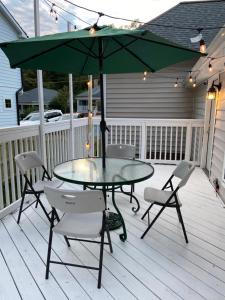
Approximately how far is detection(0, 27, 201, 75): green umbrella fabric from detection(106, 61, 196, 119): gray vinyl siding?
13.5 feet

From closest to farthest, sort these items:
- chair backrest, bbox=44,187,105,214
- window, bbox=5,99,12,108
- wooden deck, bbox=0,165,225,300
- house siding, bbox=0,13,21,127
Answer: chair backrest, bbox=44,187,105,214
wooden deck, bbox=0,165,225,300
house siding, bbox=0,13,21,127
window, bbox=5,99,12,108

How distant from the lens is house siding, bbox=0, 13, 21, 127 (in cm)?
416

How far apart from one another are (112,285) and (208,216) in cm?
173

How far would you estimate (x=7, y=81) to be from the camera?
4949 mm

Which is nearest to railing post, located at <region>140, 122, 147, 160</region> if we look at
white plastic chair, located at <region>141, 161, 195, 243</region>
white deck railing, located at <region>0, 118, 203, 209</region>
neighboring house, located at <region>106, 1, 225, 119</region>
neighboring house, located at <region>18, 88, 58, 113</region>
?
white deck railing, located at <region>0, 118, 203, 209</region>

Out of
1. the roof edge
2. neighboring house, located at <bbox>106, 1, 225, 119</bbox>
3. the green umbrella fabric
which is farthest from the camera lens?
neighboring house, located at <bbox>106, 1, 225, 119</bbox>

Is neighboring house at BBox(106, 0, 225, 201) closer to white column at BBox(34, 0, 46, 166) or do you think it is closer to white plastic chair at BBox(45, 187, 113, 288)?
white column at BBox(34, 0, 46, 166)

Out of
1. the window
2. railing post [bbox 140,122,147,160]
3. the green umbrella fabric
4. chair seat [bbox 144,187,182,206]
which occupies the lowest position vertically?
chair seat [bbox 144,187,182,206]

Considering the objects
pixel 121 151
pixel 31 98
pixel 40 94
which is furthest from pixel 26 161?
pixel 31 98

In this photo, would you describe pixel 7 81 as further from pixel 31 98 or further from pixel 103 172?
pixel 31 98

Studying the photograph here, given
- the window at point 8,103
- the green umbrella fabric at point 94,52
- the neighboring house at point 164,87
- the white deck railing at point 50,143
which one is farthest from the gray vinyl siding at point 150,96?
the green umbrella fabric at point 94,52

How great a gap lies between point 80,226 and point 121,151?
6.20 feet

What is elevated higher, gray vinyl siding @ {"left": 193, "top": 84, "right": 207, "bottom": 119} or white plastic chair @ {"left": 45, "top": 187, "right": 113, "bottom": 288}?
gray vinyl siding @ {"left": 193, "top": 84, "right": 207, "bottom": 119}

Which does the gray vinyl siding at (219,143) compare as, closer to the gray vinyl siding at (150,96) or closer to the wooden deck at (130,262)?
the wooden deck at (130,262)
